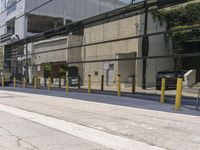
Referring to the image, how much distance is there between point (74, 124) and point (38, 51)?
40.2 metres

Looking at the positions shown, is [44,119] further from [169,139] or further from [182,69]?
[182,69]

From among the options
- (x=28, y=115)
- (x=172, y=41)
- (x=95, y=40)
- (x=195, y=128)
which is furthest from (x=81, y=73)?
(x=195, y=128)

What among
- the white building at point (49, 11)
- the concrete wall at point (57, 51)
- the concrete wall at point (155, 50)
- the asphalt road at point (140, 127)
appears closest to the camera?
the asphalt road at point (140, 127)

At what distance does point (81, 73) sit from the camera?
140 ft

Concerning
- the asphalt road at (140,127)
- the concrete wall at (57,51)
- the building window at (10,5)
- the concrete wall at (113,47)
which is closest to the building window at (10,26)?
the building window at (10,5)

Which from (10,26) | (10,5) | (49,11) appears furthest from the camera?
(10,26)

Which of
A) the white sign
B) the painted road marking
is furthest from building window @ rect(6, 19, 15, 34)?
the painted road marking

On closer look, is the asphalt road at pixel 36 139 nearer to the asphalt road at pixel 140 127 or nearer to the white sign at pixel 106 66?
the asphalt road at pixel 140 127

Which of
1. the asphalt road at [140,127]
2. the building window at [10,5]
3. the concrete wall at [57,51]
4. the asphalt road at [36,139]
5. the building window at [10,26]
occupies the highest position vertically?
the building window at [10,5]

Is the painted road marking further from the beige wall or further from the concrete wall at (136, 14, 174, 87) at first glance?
the concrete wall at (136, 14, 174, 87)

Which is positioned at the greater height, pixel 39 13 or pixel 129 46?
pixel 39 13

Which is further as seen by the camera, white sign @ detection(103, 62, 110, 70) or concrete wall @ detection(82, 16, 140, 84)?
white sign @ detection(103, 62, 110, 70)

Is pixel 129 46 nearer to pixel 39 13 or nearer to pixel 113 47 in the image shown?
pixel 113 47

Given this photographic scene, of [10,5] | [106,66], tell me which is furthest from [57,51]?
[10,5]
